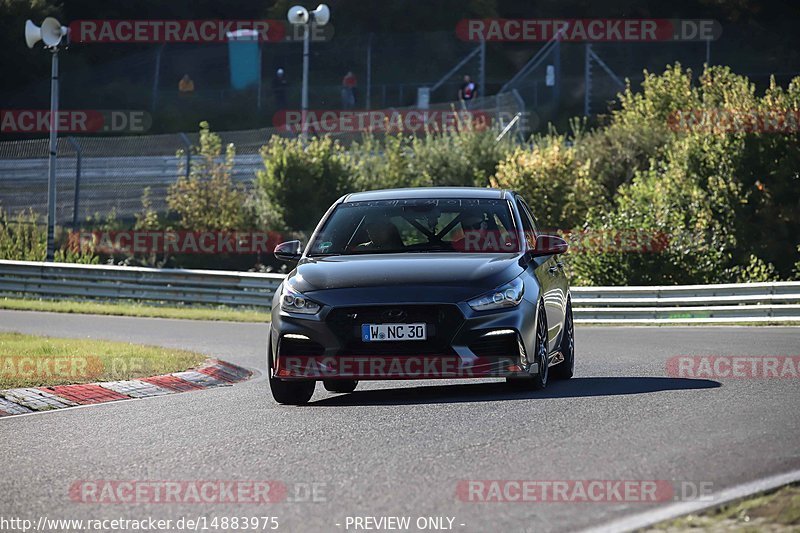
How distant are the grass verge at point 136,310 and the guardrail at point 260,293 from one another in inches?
14.8

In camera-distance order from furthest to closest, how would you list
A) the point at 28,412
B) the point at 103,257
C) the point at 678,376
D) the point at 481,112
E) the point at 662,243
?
1. the point at 481,112
2. the point at 103,257
3. the point at 662,243
4. the point at 678,376
5. the point at 28,412

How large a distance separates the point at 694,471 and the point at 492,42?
213 feet

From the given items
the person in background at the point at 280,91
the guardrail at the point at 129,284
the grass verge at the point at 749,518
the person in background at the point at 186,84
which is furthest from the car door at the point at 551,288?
the person in background at the point at 186,84

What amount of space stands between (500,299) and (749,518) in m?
4.83

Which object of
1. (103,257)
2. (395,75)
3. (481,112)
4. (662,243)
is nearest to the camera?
(662,243)

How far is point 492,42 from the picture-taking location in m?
71.3

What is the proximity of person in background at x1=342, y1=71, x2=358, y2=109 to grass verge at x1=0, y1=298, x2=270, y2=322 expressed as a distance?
23.7 meters

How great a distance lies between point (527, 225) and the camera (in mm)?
13047

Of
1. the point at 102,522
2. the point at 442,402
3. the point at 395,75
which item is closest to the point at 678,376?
the point at 442,402

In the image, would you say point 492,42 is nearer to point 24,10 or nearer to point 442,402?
point 24,10

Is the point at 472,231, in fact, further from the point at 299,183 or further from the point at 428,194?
the point at 299,183

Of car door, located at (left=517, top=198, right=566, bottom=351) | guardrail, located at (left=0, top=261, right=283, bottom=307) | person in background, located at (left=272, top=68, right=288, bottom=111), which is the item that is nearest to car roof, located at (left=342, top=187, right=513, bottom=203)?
Answer: car door, located at (left=517, top=198, right=566, bottom=351)

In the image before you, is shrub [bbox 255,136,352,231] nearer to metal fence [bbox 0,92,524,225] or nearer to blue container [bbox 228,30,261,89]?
metal fence [bbox 0,92,524,225]

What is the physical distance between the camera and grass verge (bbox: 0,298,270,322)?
28812 millimetres
